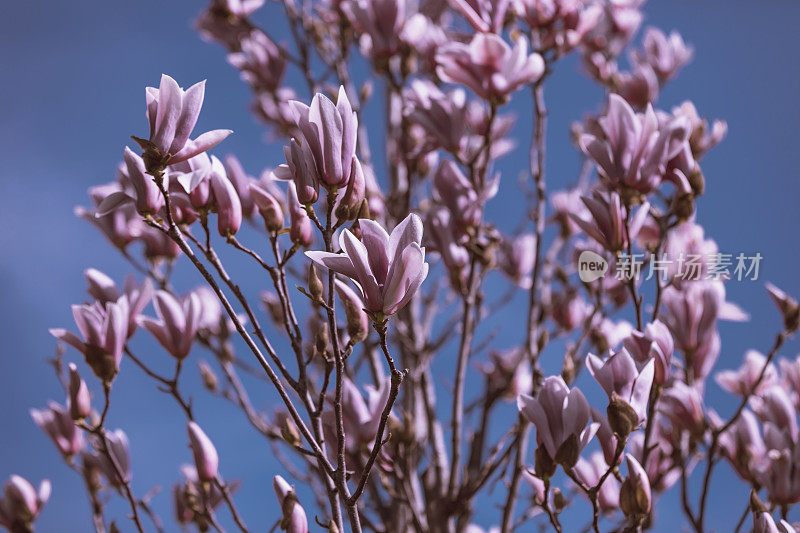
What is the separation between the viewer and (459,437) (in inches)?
63.9

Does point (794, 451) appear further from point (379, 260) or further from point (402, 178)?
point (402, 178)

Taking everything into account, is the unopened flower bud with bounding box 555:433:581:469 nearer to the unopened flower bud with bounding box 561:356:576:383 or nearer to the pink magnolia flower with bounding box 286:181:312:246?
the unopened flower bud with bounding box 561:356:576:383

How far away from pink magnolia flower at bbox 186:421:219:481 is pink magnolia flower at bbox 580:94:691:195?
0.88 m

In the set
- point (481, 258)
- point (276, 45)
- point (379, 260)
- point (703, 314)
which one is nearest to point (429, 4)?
point (276, 45)

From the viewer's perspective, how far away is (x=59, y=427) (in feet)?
5.29

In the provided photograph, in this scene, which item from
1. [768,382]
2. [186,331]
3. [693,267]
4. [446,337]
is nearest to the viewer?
[186,331]

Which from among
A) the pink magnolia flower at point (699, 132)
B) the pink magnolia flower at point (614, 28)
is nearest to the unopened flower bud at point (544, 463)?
the pink magnolia flower at point (699, 132)

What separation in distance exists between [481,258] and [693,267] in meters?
0.52

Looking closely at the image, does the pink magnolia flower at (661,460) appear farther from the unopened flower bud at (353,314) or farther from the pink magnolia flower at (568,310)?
the unopened flower bud at (353,314)

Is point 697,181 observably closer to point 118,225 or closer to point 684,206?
point 684,206

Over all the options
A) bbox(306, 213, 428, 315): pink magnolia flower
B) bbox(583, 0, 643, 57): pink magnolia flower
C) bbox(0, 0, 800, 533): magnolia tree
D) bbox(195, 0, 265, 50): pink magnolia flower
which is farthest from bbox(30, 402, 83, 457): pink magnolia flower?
bbox(583, 0, 643, 57): pink magnolia flower

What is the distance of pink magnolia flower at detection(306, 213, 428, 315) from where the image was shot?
0.85 m

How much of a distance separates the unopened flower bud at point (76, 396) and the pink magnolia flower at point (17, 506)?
0.49 m

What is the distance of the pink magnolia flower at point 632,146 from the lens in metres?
1.29
